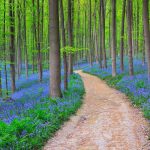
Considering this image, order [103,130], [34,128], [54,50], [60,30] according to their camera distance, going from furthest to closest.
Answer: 1. [60,30]
2. [54,50]
3. [103,130]
4. [34,128]

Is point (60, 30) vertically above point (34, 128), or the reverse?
point (60, 30)

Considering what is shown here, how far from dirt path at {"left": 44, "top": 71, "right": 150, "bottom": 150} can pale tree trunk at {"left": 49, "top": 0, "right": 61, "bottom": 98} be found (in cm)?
183

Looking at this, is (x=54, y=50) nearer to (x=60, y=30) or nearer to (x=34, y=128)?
(x=34, y=128)

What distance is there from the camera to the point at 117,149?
8.44 m

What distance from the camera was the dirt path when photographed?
8.95 m

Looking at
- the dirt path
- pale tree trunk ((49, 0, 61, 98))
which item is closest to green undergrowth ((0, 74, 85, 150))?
the dirt path

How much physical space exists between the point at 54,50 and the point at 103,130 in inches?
254

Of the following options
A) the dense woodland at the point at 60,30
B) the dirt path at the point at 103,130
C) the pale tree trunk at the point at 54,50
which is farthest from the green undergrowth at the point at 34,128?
the dense woodland at the point at 60,30

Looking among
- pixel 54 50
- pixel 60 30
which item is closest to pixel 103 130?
pixel 54 50

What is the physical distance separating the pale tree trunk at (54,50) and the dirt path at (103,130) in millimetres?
1825

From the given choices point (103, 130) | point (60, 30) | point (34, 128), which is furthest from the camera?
point (60, 30)

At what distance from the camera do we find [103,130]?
34.6 ft

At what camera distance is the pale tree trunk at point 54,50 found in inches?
614

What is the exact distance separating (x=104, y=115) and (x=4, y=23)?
12.8 meters
